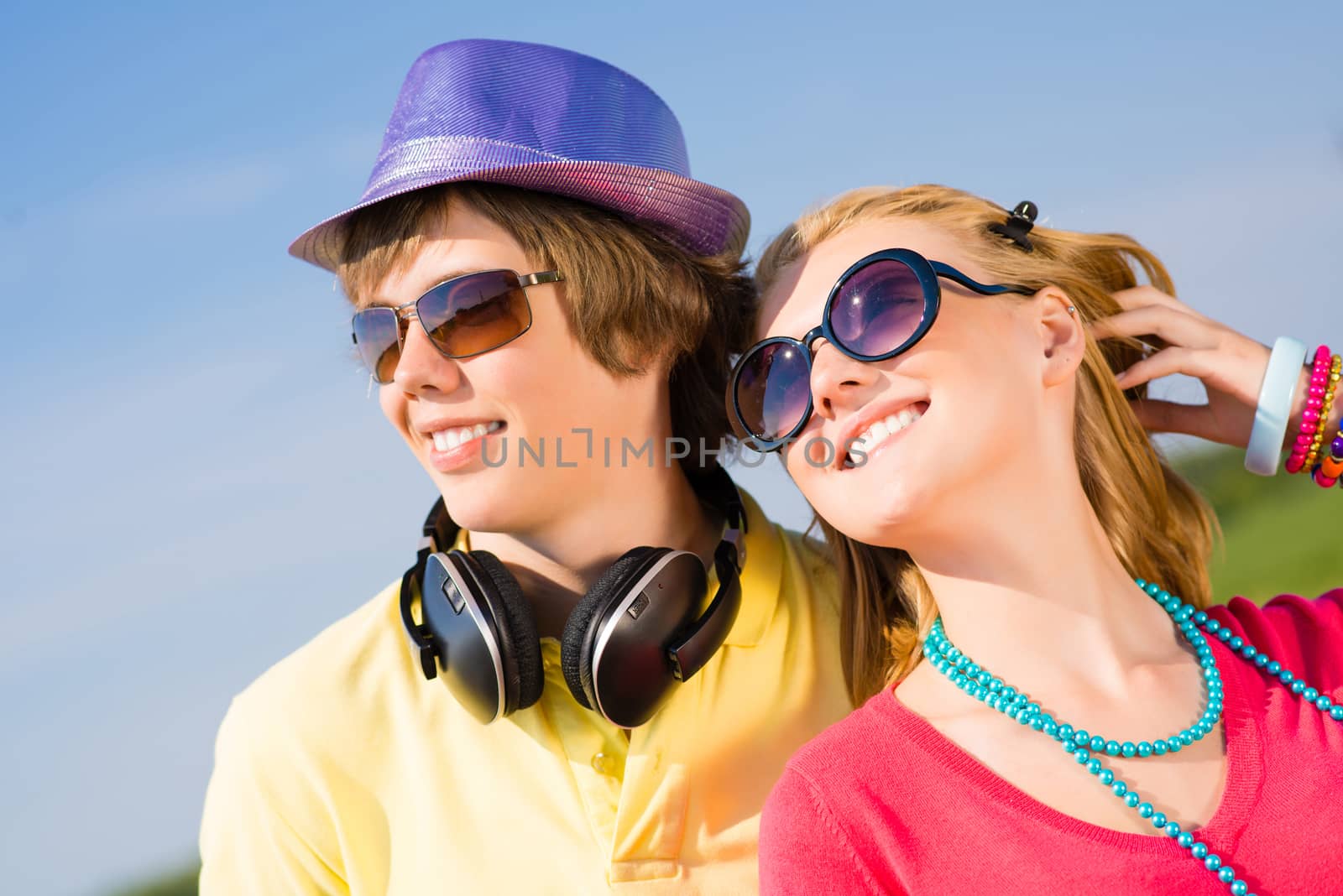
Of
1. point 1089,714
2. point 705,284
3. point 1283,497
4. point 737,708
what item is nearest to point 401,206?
point 705,284

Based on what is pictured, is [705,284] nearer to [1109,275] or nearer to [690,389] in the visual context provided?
[690,389]

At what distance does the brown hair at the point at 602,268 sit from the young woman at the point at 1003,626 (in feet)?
1.11

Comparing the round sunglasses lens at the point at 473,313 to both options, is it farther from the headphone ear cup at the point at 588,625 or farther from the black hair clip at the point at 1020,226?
the black hair clip at the point at 1020,226

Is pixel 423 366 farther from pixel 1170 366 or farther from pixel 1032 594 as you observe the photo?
pixel 1170 366

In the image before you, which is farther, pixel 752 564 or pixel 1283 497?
pixel 1283 497

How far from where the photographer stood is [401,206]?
2650 millimetres

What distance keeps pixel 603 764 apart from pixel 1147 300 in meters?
1.70

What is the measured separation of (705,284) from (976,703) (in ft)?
4.27

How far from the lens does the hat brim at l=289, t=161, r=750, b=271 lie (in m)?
2.58

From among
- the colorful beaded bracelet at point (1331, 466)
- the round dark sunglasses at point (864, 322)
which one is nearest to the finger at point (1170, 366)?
the colorful beaded bracelet at point (1331, 466)

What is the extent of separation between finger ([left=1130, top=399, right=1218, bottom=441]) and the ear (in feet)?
1.91

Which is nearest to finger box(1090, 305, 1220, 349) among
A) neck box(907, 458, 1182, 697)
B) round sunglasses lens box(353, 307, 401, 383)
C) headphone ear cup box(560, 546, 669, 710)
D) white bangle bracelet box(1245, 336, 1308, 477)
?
white bangle bracelet box(1245, 336, 1308, 477)

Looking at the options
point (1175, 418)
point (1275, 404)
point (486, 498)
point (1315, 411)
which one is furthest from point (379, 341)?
point (1315, 411)

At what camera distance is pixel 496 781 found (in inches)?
101
